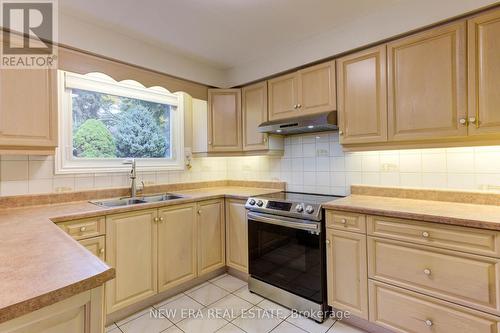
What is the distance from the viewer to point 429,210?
1.61m

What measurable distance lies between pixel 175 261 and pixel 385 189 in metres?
1.96

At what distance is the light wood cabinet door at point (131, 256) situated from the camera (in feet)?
6.21

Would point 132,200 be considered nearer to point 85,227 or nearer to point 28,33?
point 85,227

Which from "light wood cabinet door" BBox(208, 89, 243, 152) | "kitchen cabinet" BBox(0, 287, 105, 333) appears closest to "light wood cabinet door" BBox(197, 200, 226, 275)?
"light wood cabinet door" BBox(208, 89, 243, 152)

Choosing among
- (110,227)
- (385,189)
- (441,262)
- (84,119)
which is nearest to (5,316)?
(110,227)

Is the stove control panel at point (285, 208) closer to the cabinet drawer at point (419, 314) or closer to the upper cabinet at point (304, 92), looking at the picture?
the cabinet drawer at point (419, 314)

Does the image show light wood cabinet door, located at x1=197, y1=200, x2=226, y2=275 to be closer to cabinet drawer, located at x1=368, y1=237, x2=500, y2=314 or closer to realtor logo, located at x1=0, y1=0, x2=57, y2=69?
cabinet drawer, located at x1=368, y1=237, x2=500, y2=314

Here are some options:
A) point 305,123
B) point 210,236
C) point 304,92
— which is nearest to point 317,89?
point 304,92

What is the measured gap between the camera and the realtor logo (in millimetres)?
1672

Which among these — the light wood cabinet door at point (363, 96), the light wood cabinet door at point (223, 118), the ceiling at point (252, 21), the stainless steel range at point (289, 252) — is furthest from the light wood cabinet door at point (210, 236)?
the ceiling at point (252, 21)

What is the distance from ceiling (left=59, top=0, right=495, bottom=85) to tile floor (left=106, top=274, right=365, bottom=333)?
7.19ft

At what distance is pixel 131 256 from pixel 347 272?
166 cm

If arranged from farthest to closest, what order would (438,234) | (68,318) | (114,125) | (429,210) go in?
(114,125) < (429,210) < (438,234) < (68,318)

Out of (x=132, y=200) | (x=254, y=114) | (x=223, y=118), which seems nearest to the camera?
(x=132, y=200)
